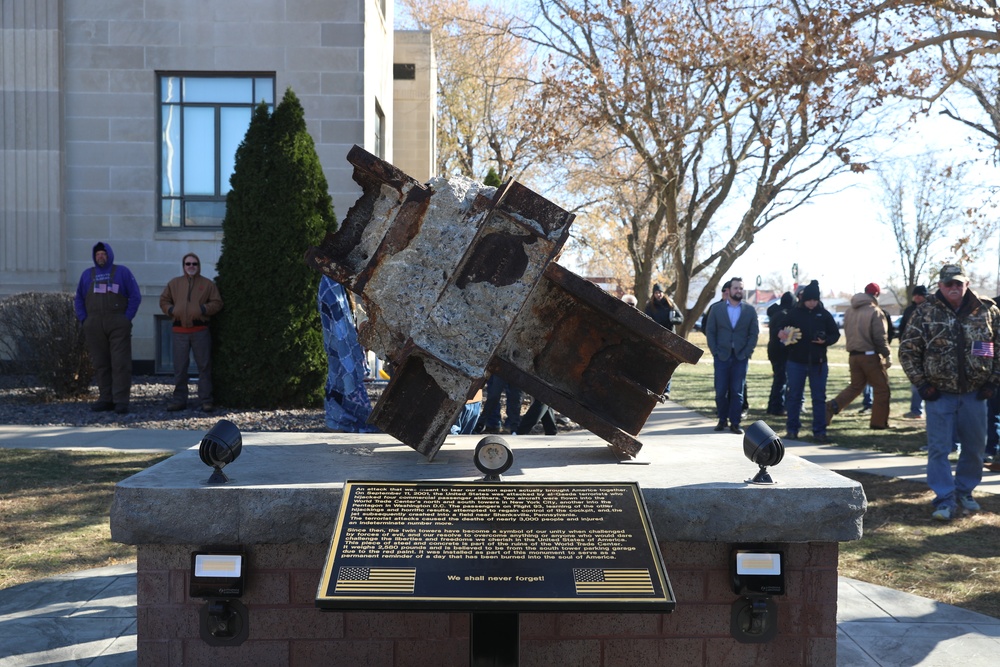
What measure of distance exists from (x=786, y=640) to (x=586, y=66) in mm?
14683

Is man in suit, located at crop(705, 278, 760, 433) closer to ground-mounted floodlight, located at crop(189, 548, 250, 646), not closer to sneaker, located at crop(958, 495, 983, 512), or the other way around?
sneaker, located at crop(958, 495, 983, 512)

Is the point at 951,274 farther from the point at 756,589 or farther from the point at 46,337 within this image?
the point at 46,337

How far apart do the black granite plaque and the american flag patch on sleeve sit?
4538 millimetres

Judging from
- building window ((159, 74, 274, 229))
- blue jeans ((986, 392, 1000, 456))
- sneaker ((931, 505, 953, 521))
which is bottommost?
sneaker ((931, 505, 953, 521))

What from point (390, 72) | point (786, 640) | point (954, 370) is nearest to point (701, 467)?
point (786, 640)

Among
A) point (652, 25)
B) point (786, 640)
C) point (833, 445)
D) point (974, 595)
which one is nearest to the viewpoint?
point (786, 640)

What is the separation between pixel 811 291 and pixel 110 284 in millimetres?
8966

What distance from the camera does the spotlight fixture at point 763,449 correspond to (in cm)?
412

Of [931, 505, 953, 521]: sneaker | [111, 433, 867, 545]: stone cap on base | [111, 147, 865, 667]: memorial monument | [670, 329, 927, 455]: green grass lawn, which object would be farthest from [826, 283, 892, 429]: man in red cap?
[111, 433, 867, 545]: stone cap on base

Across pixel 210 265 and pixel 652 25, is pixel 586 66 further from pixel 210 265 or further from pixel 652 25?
pixel 210 265

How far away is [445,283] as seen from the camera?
4.34m

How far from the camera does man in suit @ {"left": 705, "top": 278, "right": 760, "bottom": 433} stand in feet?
38.0

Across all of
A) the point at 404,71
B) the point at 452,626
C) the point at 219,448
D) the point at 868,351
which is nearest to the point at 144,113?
the point at 404,71

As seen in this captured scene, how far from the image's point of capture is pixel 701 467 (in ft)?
15.4
